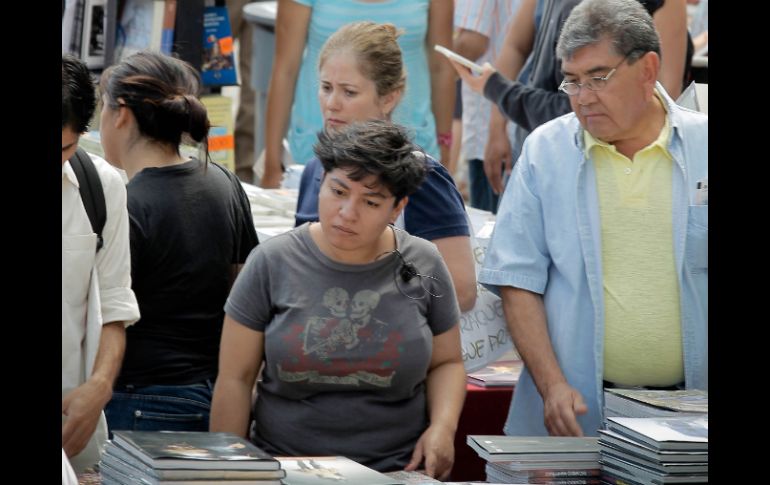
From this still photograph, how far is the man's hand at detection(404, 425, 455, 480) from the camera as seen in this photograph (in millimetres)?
3062

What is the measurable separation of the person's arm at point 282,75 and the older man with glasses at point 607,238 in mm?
1860

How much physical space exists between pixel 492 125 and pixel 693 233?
187cm

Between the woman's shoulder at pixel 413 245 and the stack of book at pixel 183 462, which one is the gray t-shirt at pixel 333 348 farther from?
the stack of book at pixel 183 462

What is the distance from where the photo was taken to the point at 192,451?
2549mm

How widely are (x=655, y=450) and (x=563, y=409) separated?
0.64 metres

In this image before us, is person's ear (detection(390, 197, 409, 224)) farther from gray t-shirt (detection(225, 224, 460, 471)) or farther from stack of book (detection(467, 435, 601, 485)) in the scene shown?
stack of book (detection(467, 435, 601, 485))

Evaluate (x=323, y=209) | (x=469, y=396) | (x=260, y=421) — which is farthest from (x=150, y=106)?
(x=469, y=396)

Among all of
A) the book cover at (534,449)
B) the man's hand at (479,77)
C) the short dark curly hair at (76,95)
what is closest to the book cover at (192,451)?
the book cover at (534,449)

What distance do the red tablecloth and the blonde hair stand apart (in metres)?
0.95

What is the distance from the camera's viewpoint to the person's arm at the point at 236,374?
3066mm

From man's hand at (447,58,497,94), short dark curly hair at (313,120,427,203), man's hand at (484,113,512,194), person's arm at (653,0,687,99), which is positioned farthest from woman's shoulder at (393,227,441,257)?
man's hand at (484,113,512,194)

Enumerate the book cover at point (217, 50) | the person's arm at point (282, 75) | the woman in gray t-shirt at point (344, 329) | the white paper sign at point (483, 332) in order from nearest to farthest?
the woman in gray t-shirt at point (344, 329)
the white paper sign at point (483, 332)
the person's arm at point (282, 75)
the book cover at point (217, 50)

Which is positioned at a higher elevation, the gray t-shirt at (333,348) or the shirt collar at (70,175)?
the shirt collar at (70,175)
